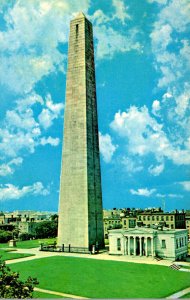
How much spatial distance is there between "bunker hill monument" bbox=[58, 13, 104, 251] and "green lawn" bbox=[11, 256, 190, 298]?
372cm

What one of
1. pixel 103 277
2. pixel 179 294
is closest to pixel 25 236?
pixel 103 277

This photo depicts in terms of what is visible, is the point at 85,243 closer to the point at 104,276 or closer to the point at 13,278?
the point at 104,276

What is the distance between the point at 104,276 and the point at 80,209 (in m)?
9.37

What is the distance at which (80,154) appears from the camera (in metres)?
29.0

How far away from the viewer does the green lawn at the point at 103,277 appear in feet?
52.7

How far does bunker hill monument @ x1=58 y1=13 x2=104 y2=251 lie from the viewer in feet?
93.5

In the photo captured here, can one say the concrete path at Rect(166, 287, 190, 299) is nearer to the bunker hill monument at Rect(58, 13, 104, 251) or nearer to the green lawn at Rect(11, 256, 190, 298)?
the green lawn at Rect(11, 256, 190, 298)

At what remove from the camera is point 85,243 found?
2802cm

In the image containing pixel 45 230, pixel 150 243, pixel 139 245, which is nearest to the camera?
pixel 150 243

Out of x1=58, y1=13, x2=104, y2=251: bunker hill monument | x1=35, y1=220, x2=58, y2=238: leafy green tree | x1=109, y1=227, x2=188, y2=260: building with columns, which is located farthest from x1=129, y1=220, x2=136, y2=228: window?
x1=109, y1=227, x2=188, y2=260: building with columns

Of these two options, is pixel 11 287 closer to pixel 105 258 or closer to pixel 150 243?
pixel 105 258

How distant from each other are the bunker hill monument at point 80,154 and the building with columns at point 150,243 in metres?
1.60

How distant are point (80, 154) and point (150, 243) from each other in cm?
757

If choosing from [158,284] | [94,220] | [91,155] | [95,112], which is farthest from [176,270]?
[95,112]
